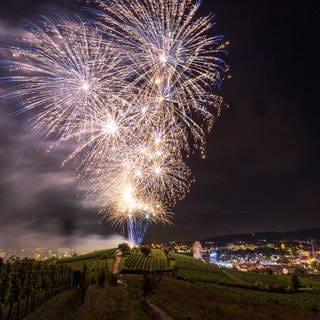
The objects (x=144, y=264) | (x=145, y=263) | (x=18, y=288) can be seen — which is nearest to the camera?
(x=18, y=288)

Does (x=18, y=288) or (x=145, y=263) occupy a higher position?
(x=145, y=263)

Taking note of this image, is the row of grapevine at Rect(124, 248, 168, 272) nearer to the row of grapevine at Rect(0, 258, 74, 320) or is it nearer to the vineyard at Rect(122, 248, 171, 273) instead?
the vineyard at Rect(122, 248, 171, 273)

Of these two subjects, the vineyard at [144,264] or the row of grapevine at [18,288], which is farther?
the vineyard at [144,264]

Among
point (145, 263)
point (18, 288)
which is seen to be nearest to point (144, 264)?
point (145, 263)

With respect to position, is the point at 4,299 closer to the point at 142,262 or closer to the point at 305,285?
the point at 142,262

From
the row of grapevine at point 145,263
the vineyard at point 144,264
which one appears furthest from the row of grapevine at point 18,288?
the row of grapevine at point 145,263

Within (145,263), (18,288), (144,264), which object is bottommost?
(18,288)

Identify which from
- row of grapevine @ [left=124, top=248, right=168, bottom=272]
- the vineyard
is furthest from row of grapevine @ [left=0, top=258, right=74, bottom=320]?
row of grapevine @ [left=124, top=248, right=168, bottom=272]

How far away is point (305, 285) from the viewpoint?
271ft

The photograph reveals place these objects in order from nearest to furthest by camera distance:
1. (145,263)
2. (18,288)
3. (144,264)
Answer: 1. (18,288)
2. (144,264)
3. (145,263)

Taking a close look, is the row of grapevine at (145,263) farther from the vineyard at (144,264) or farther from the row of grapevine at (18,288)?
the row of grapevine at (18,288)

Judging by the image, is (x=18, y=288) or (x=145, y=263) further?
Result: (x=145, y=263)

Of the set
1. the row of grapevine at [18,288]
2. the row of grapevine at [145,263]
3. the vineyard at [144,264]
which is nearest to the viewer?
the row of grapevine at [18,288]

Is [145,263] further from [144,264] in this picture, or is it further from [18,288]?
[18,288]
